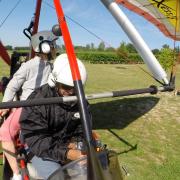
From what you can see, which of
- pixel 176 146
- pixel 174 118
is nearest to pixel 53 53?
pixel 176 146

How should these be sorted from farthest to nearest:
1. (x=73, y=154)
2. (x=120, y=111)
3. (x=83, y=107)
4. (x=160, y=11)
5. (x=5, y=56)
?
(x=120, y=111) < (x=160, y=11) < (x=5, y=56) < (x=73, y=154) < (x=83, y=107)

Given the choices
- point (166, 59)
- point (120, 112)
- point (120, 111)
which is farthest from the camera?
point (166, 59)

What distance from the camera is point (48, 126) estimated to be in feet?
14.2

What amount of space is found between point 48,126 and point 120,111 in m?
8.29

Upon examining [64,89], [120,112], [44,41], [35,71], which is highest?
[44,41]

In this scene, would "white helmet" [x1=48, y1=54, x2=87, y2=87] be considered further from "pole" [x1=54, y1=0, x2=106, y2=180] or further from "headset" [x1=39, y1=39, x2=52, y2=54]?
"headset" [x1=39, y1=39, x2=52, y2=54]

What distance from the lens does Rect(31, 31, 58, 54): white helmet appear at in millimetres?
6680

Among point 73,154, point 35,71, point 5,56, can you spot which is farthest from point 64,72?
point 5,56

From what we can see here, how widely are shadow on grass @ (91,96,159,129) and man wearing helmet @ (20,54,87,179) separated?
20.3 feet

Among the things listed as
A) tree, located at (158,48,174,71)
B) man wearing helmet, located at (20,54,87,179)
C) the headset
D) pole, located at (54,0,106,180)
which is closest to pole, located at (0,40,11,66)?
the headset

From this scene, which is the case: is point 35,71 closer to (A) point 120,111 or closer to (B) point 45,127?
(B) point 45,127

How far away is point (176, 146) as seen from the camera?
936 centimetres

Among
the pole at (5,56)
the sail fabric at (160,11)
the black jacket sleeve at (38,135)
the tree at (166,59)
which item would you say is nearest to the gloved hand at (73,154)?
the black jacket sleeve at (38,135)

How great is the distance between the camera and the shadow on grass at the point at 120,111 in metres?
11.0
